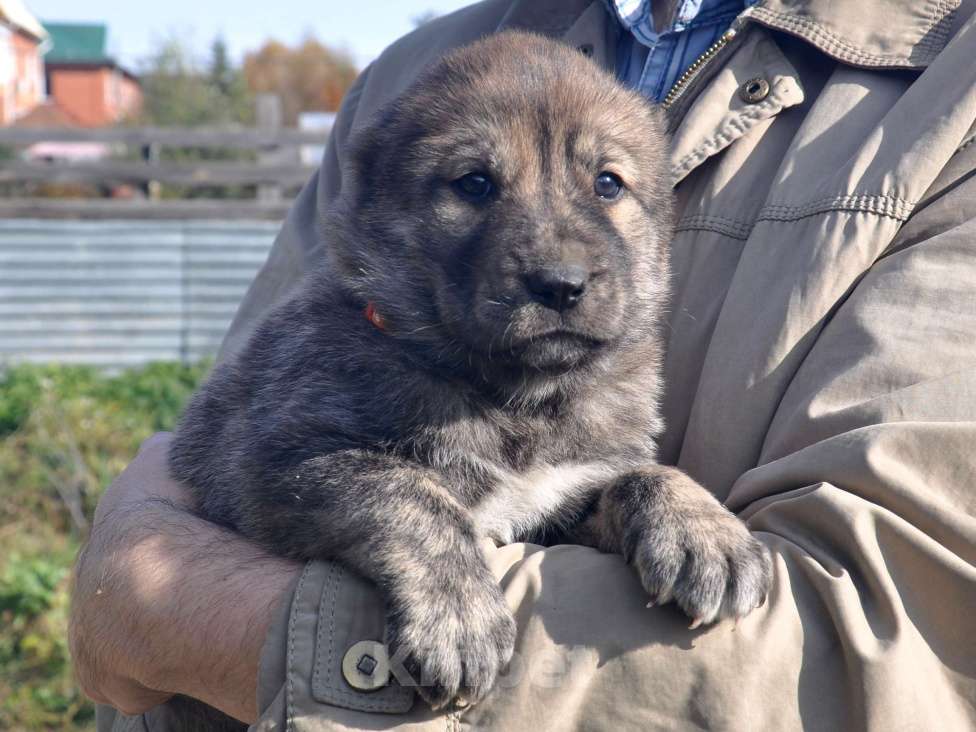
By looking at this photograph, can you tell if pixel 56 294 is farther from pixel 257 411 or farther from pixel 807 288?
pixel 807 288

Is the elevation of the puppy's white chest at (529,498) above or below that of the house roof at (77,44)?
above

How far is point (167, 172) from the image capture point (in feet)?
37.8

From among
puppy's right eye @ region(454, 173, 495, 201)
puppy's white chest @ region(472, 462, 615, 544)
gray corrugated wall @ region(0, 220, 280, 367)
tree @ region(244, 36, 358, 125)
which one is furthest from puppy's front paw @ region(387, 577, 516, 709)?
tree @ region(244, 36, 358, 125)

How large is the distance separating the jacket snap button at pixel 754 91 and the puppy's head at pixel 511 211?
0.86 ft

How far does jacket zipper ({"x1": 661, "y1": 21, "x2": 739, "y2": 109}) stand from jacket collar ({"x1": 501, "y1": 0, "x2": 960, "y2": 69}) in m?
0.07

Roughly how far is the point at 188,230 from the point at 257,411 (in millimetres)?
7513

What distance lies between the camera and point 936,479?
76.7 inches

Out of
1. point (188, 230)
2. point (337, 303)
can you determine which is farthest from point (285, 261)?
point (188, 230)

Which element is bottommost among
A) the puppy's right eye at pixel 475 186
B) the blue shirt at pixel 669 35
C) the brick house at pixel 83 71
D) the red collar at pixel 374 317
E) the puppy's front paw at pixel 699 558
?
the brick house at pixel 83 71

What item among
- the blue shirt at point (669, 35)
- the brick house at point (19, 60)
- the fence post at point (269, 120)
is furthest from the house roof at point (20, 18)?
the blue shirt at point (669, 35)

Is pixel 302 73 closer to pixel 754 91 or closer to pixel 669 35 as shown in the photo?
pixel 669 35

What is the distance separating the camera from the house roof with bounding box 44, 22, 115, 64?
2399 inches

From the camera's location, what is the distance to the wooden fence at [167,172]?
10.7 metres

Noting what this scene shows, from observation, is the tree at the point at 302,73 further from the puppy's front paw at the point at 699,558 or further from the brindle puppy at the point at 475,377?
the puppy's front paw at the point at 699,558
